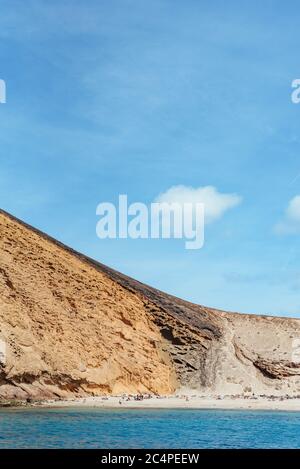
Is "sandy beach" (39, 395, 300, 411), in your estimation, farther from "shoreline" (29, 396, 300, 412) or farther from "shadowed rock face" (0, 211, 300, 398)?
"shadowed rock face" (0, 211, 300, 398)

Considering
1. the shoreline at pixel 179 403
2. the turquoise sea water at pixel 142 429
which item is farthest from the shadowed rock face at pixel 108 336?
the turquoise sea water at pixel 142 429

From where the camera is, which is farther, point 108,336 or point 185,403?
point 108,336

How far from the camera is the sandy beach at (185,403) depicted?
4788 centimetres

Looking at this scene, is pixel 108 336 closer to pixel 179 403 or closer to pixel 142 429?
pixel 179 403

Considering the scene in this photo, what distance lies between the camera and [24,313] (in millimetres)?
51906

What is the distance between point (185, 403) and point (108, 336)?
29.9 ft

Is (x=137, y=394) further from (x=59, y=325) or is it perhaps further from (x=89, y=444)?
(x=89, y=444)

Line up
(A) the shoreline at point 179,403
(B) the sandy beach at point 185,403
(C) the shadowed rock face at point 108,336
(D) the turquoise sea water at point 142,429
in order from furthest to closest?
(C) the shadowed rock face at point 108,336, (B) the sandy beach at point 185,403, (A) the shoreline at point 179,403, (D) the turquoise sea water at point 142,429

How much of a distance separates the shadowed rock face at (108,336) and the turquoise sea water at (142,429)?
24.4 ft

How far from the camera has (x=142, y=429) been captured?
33.7 metres

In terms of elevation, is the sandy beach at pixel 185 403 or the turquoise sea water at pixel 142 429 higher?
the sandy beach at pixel 185 403

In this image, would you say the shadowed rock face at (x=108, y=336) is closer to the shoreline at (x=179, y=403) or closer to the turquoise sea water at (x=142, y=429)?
the shoreline at (x=179, y=403)

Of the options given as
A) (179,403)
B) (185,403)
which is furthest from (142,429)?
(185,403)

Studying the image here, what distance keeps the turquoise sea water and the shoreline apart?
3467 mm
